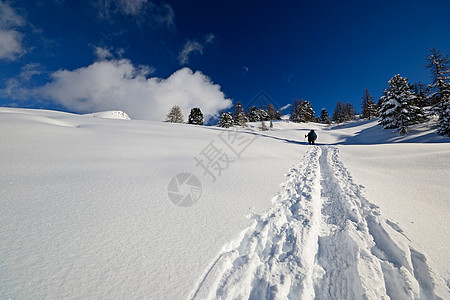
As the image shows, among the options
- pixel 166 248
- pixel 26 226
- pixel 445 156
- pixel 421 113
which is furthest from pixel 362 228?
pixel 421 113

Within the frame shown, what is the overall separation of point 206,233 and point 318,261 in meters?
1.49

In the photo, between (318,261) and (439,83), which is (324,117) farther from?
(318,261)

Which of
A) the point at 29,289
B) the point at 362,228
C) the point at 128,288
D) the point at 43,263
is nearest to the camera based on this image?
the point at 29,289

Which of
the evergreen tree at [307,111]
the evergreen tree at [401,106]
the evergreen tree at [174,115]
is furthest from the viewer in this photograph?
the evergreen tree at [307,111]

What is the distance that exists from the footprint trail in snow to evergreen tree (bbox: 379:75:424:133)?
21.1 m

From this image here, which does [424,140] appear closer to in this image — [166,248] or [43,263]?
[166,248]

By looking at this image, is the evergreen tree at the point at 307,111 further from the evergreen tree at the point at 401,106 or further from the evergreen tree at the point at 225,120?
the evergreen tree at the point at 401,106

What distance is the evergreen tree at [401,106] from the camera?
55.6ft

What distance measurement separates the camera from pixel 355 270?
1924 millimetres

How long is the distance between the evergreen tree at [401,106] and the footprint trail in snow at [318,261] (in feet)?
69.1

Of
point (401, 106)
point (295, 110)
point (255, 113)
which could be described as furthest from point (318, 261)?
point (295, 110)

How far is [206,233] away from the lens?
2369 millimetres

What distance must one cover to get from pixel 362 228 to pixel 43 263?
414cm

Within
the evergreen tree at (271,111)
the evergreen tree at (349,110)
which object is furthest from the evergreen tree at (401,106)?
the evergreen tree at (349,110)
